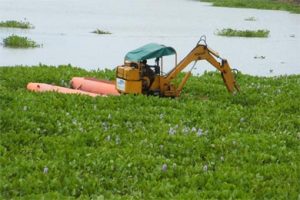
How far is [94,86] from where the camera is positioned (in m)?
15.2

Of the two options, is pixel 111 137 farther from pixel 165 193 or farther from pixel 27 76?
pixel 27 76

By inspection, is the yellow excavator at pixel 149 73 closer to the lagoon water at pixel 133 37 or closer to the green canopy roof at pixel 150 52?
the green canopy roof at pixel 150 52

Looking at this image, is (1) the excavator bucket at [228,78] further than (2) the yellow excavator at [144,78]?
Yes

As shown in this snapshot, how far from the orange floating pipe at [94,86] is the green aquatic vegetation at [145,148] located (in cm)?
199

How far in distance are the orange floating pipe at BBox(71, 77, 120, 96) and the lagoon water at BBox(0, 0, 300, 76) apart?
7.55 m

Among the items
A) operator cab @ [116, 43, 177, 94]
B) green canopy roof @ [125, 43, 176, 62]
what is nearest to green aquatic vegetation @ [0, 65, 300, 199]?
operator cab @ [116, 43, 177, 94]

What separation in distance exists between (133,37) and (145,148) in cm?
2637

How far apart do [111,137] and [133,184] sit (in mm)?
2108

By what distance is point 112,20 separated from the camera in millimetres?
46469

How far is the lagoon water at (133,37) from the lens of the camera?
2552cm

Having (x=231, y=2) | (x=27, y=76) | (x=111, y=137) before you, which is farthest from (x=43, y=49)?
(x=231, y=2)

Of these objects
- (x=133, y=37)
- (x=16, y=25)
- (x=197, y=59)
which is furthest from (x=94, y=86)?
(x=16, y=25)

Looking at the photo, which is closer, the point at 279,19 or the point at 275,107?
the point at 275,107

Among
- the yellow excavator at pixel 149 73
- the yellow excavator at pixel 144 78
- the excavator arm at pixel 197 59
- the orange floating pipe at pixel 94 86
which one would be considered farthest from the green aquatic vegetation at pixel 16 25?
the excavator arm at pixel 197 59
